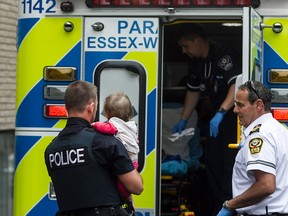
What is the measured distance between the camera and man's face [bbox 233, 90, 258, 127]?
5180 millimetres

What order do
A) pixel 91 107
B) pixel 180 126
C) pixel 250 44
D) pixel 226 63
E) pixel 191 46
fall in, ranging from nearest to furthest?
1. pixel 91 107
2. pixel 250 44
3. pixel 226 63
4. pixel 191 46
5. pixel 180 126

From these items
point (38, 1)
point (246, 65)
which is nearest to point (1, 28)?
point (38, 1)

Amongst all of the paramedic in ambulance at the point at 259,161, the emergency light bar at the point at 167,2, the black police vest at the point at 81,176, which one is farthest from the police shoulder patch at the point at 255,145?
the emergency light bar at the point at 167,2

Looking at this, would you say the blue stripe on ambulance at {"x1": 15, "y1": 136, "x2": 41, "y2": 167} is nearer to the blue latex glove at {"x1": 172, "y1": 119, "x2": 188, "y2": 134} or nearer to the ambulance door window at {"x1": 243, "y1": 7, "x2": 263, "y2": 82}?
the blue latex glove at {"x1": 172, "y1": 119, "x2": 188, "y2": 134}

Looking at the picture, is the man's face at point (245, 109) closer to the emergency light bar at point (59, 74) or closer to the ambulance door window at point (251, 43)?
the ambulance door window at point (251, 43)

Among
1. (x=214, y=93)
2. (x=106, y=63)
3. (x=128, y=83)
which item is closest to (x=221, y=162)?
(x=214, y=93)

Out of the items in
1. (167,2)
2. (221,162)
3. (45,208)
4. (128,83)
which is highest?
(167,2)

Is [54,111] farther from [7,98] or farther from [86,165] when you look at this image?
[7,98]

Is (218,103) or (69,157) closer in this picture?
(69,157)

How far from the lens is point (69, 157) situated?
482 cm

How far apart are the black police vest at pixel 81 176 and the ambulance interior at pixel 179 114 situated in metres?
2.35

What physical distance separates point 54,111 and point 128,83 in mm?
564

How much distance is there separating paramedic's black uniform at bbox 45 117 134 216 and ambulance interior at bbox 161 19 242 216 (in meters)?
2.34

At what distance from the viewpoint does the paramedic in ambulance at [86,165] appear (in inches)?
188
